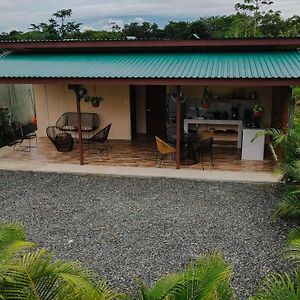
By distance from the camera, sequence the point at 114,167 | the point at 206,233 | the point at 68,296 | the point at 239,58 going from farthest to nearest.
→ the point at 239,58, the point at 114,167, the point at 206,233, the point at 68,296

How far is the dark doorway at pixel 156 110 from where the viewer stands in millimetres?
13508

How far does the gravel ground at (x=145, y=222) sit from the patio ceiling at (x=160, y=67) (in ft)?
8.41

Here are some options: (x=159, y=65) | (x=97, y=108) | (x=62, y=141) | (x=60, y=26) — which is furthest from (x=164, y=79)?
(x=60, y=26)

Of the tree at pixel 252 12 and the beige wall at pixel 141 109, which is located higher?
the tree at pixel 252 12

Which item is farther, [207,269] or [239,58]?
[239,58]

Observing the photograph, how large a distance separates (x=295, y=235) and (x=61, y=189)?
5.51 m

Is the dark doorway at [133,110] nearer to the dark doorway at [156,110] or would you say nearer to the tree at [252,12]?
the dark doorway at [156,110]

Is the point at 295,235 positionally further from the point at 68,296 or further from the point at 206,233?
the point at 68,296

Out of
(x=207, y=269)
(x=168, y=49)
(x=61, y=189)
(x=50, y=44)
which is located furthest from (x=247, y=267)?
(x=50, y=44)

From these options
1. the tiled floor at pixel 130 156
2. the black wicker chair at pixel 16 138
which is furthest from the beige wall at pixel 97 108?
the black wicker chair at pixel 16 138

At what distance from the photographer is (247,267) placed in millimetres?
5355

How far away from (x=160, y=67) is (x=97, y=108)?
3.65 meters

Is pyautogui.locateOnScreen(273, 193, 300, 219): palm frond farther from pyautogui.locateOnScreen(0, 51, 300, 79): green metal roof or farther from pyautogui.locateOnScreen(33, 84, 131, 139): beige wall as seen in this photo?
pyautogui.locateOnScreen(33, 84, 131, 139): beige wall

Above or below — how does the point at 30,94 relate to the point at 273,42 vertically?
below
